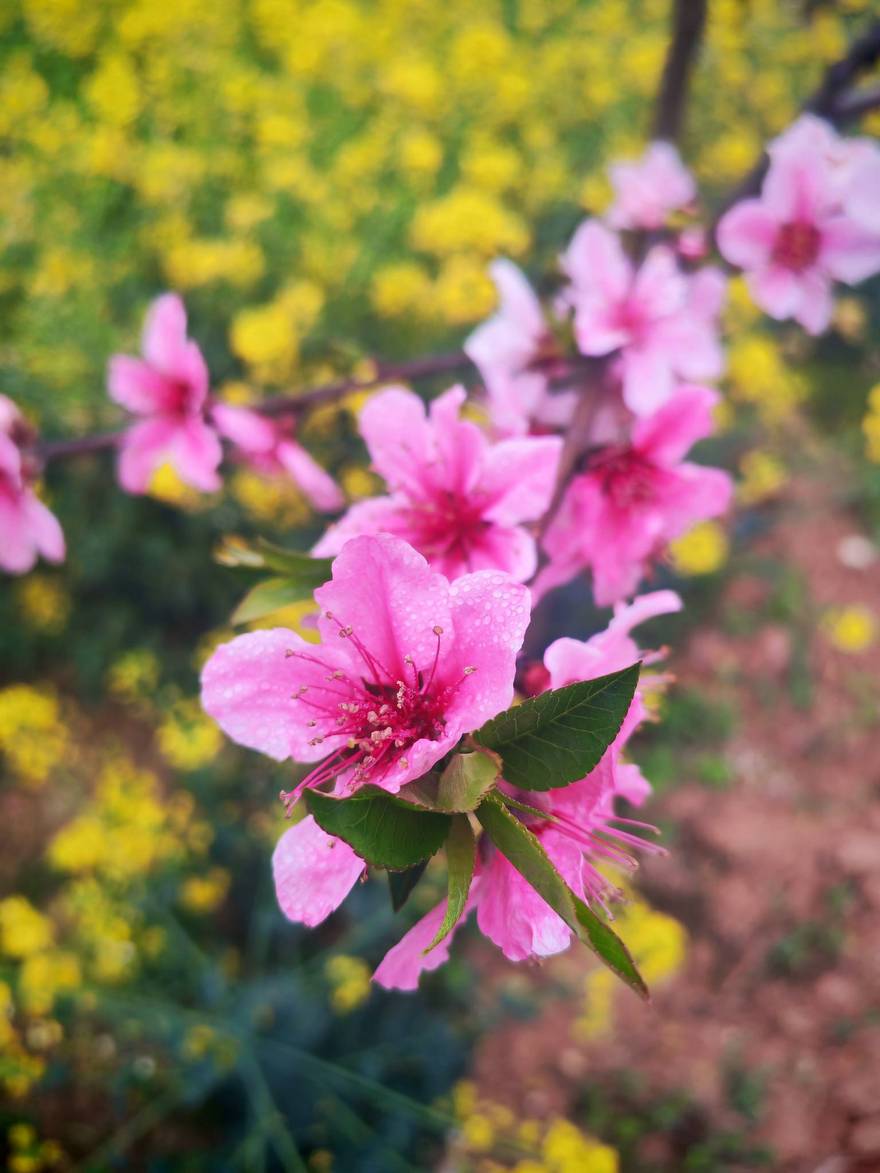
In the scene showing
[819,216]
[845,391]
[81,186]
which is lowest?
[845,391]

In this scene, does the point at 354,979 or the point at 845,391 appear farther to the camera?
the point at 845,391

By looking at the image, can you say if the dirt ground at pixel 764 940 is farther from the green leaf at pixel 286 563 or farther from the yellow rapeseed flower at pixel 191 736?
the green leaf at pixel 286 563

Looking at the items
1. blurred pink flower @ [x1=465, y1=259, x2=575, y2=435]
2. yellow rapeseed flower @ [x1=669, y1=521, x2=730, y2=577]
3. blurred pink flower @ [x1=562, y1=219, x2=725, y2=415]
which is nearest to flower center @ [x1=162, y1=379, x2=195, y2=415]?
blurred pink flower @ [x1=465, y1=259, x2=575, y2=435]

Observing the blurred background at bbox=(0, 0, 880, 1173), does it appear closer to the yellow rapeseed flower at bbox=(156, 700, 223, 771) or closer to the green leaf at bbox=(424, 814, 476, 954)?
the yellow rapeseed flower at bbox=(156, 700, 223, 771)

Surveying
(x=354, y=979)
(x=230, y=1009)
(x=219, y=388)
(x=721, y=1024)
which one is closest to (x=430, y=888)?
(x=354, y=979)

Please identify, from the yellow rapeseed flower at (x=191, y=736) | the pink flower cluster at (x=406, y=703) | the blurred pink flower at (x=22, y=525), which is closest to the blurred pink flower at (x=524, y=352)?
the pink flower cluster at (x=406, y=703)

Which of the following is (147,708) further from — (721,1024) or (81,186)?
(721,1024)

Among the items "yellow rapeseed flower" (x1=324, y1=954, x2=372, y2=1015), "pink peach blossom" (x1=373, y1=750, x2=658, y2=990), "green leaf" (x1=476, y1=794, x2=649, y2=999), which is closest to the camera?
"green leaf" (x1=476, y1=794, x2=649, y2=999)
